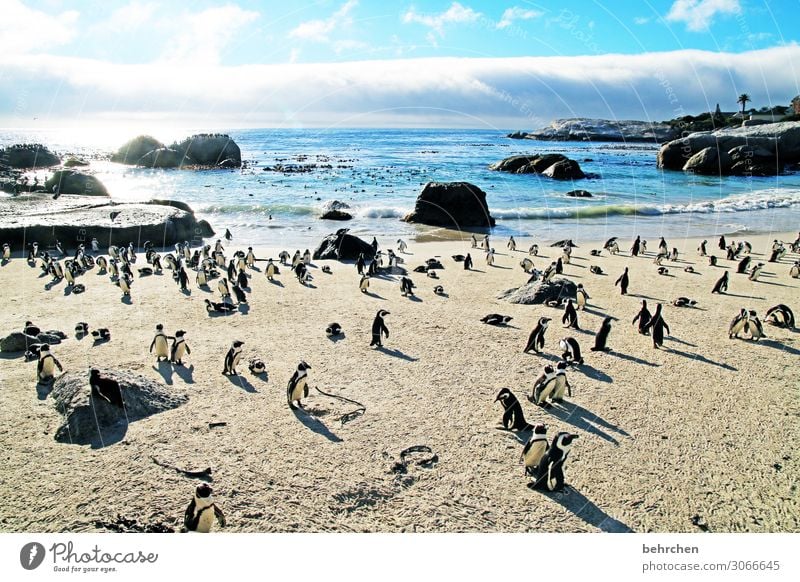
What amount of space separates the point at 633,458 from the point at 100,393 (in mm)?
6908

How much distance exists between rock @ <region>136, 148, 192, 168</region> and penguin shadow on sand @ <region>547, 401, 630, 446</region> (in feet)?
194

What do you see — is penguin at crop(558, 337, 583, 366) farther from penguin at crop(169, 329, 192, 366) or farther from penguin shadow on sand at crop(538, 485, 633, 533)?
penguin at crop(169, 329, 192, 366)

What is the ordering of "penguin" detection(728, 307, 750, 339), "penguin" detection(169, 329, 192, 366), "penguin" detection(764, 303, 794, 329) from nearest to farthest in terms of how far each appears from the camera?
1. "penguin" detection(169, 329, 192, 366)
2. "penguin" detection(728, 307, 750, 339)
3. "penguin" detection(764, 303, 794, 329)

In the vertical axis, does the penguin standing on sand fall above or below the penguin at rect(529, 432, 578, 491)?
above

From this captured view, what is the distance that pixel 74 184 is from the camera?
32250 millimetres

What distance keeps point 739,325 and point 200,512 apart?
1056 centimetres

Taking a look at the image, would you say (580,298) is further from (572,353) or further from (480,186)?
(480,186)

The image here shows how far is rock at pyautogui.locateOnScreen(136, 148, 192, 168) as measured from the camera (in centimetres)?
5847

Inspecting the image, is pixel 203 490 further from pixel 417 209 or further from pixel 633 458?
pixel 417 209

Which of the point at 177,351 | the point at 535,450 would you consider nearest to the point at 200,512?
the point at 535,450

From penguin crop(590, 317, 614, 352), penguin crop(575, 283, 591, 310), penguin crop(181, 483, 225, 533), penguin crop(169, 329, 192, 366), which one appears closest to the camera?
penguin crop(181, 483, 225, 533)

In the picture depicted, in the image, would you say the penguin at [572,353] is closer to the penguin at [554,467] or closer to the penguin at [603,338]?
the penguin at [603,338]

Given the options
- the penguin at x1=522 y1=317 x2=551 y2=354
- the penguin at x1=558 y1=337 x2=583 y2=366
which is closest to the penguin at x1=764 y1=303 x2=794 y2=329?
the penguin at x1=558 y1=337 x2=583 y2=366

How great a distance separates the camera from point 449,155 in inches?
2918
